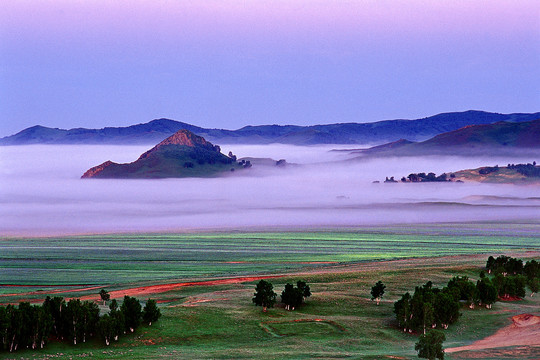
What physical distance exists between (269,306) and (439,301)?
16057 millimetres

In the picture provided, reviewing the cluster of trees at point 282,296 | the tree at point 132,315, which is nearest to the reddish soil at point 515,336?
the cluster of trees at point 282,296

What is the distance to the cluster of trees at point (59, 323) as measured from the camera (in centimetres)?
5906

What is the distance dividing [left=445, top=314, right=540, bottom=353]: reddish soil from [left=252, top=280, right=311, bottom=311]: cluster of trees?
19001mm

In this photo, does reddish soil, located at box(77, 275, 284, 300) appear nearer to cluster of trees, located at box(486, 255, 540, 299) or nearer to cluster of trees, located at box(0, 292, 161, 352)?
cluster of trees, located at box(0, 292, 161, 352)

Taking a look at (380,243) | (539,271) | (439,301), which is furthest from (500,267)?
(380,243)

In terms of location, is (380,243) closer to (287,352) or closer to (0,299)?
(0,299)

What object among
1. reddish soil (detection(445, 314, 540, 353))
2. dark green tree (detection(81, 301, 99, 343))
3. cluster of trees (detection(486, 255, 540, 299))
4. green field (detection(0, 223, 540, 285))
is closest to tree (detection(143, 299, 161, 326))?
dark green tree (detection(81, 301, 99, 343))

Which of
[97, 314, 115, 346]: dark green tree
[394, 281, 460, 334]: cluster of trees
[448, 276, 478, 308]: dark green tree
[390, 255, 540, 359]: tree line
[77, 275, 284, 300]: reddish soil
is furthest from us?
[77, 275, 284, 300]: reddish soil

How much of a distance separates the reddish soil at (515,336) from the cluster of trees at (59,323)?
85.5ft

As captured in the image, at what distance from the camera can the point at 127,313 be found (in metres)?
65.7

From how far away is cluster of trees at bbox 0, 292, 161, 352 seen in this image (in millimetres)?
59062

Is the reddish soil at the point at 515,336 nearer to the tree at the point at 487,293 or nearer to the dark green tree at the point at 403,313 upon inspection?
the tree at the point at 487,293

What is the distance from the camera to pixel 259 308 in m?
77.1

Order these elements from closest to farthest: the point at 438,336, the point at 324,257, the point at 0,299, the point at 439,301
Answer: the point at 438,336
the point at 439,301
the point at 0,299
the point at 324,257
